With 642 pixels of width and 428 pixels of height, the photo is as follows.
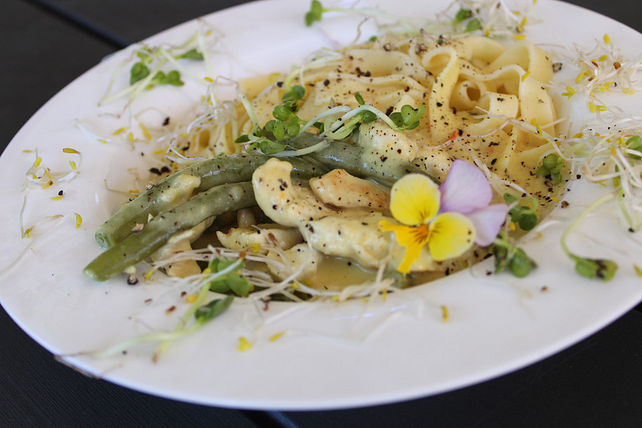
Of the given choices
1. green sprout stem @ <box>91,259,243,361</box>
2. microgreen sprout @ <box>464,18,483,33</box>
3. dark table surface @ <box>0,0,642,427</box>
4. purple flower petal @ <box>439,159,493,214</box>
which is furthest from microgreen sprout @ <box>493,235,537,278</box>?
microgreen sprout @ <box>464,18,483,33</box>

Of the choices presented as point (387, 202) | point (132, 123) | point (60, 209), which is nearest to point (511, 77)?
point (387, 202)

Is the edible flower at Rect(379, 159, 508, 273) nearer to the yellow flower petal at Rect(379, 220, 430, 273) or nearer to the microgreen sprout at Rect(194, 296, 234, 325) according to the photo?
the yellow flower petal at Rect(379, 220, 430, 273)

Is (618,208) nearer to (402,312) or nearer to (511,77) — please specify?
(402,312)

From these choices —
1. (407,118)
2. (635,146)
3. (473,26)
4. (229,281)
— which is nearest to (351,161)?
(407,118)

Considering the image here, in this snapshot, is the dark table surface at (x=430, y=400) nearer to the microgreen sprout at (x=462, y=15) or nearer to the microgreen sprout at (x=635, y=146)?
the microgreen sprout at (x=635, y=146)

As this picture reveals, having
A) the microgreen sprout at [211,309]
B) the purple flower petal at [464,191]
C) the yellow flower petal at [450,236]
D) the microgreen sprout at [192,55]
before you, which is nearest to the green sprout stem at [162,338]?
the microgreen sprout at [211,309]

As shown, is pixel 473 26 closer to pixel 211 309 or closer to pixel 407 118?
pixel 407 118

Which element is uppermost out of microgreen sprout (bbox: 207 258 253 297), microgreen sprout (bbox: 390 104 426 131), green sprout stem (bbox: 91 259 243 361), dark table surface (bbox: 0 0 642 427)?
microgreen sprout (bbox: 390 104 426 131)
